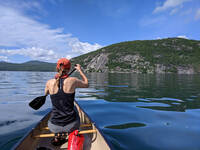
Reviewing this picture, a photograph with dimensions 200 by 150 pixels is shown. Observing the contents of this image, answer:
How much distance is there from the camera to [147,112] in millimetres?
10672

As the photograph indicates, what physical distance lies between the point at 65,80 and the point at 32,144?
9.61ft

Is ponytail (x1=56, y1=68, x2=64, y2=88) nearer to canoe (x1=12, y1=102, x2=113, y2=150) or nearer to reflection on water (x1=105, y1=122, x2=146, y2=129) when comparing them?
canoe (x1=12, y1=102, x2=113, y2=150)

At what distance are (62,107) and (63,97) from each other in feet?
1.21

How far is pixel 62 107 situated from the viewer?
13.9ft

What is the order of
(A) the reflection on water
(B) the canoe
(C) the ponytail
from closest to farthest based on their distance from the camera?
(C) the ponytail, (B) the canoe, (A) the reflection on water

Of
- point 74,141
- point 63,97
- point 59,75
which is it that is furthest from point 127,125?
point 59,75

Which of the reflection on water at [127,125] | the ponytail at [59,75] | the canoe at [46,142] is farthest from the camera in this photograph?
the reflection on water at [127,125]

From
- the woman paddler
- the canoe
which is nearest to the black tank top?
the woman paddler

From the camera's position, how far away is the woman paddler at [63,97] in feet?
13.3

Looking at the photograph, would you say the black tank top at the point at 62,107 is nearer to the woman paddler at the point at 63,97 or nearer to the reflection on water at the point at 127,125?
the woman paddler at the point at 63,97

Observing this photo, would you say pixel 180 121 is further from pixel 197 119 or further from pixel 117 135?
pixel 117 135

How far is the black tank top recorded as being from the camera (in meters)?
4.08

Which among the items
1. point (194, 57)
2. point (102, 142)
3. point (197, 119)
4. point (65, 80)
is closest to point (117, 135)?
point (102, 142)

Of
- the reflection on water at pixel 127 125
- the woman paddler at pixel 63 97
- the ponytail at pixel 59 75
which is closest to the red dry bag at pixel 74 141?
the woman paddler at pixel 63 97
